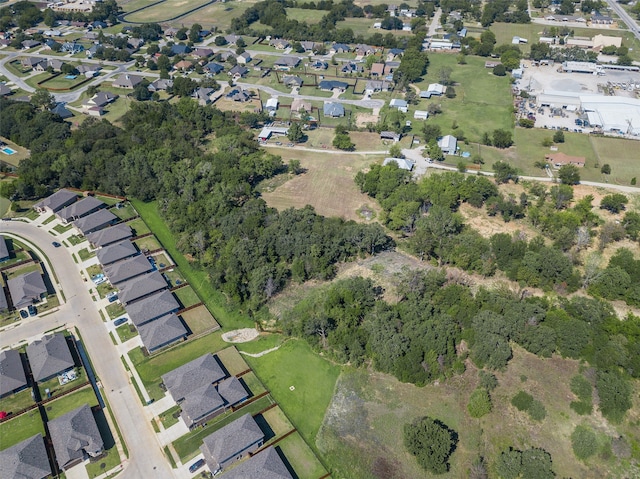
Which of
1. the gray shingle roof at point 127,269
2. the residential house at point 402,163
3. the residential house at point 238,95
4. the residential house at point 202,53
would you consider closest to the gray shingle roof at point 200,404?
the gray shingle roof at point 127,269

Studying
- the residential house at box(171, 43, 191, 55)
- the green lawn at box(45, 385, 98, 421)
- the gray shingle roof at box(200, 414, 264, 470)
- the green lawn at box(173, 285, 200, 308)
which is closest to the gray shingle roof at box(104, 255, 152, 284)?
the green lawn at box(173, 285, 200, 308)

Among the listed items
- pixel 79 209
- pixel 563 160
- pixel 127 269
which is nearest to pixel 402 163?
pixel 563 160

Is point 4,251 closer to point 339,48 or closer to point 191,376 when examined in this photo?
point 191,376

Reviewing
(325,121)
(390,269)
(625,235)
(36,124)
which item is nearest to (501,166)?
(625,235)

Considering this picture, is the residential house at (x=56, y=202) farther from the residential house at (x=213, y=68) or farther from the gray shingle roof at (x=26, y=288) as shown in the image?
the residential house at (x=213, y=68)

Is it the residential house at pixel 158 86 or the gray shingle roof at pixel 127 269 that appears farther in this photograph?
the residential house at pixel 158 86

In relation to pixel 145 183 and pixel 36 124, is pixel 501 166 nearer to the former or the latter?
pixel 145 183

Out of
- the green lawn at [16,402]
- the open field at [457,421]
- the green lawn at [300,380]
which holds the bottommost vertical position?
the green lawn at [300,380]
